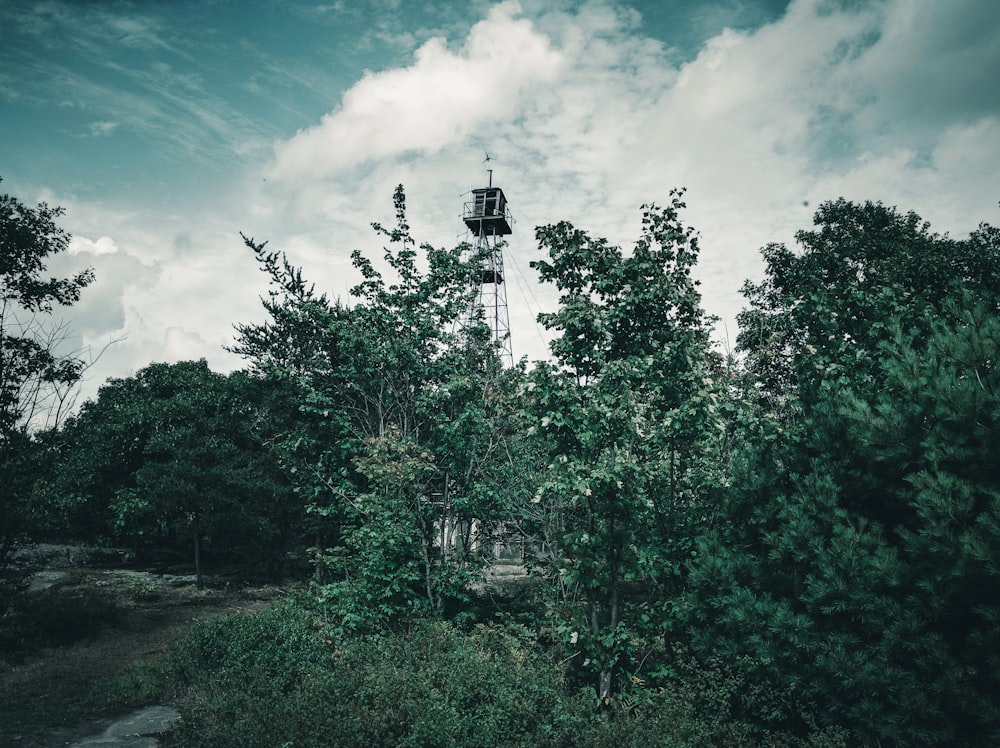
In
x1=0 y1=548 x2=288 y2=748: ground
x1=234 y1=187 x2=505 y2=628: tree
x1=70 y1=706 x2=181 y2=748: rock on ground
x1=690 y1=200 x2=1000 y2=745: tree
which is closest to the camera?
x1=690 y1=200 x2=1000 y2=745: tree

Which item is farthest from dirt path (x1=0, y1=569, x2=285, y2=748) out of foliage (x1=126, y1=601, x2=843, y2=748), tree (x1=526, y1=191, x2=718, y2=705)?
tree (x1=526, y1=191, x2=718, y2=705)

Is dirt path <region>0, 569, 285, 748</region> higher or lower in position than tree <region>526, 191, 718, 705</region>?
lower

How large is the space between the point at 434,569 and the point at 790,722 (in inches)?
270

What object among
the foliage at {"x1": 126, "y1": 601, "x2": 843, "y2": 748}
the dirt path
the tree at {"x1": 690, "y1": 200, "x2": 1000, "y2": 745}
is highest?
the tree at {"x1": 690, "y1": 200, "x2": 1000, "y2": 745}

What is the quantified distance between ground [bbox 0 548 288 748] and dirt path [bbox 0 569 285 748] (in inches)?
0.5

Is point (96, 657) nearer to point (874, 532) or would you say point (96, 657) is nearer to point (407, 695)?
point (407, 695)

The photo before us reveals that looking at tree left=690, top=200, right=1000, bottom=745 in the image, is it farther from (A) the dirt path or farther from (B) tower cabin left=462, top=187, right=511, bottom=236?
(B) tower cabin left=462, top=187, right=511, bottom=236

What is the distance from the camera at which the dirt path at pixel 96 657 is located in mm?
7879

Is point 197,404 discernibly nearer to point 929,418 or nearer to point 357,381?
point 357,381

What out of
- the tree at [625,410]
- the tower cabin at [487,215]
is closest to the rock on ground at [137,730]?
the tree at [625,410]

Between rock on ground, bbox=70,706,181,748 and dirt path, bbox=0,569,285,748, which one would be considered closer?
rock on ground, bbox=70,706,181,748

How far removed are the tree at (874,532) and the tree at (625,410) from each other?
0.93 meters

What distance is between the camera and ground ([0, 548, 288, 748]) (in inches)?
315

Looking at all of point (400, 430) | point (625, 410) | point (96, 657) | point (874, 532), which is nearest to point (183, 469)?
point (96, 657)
